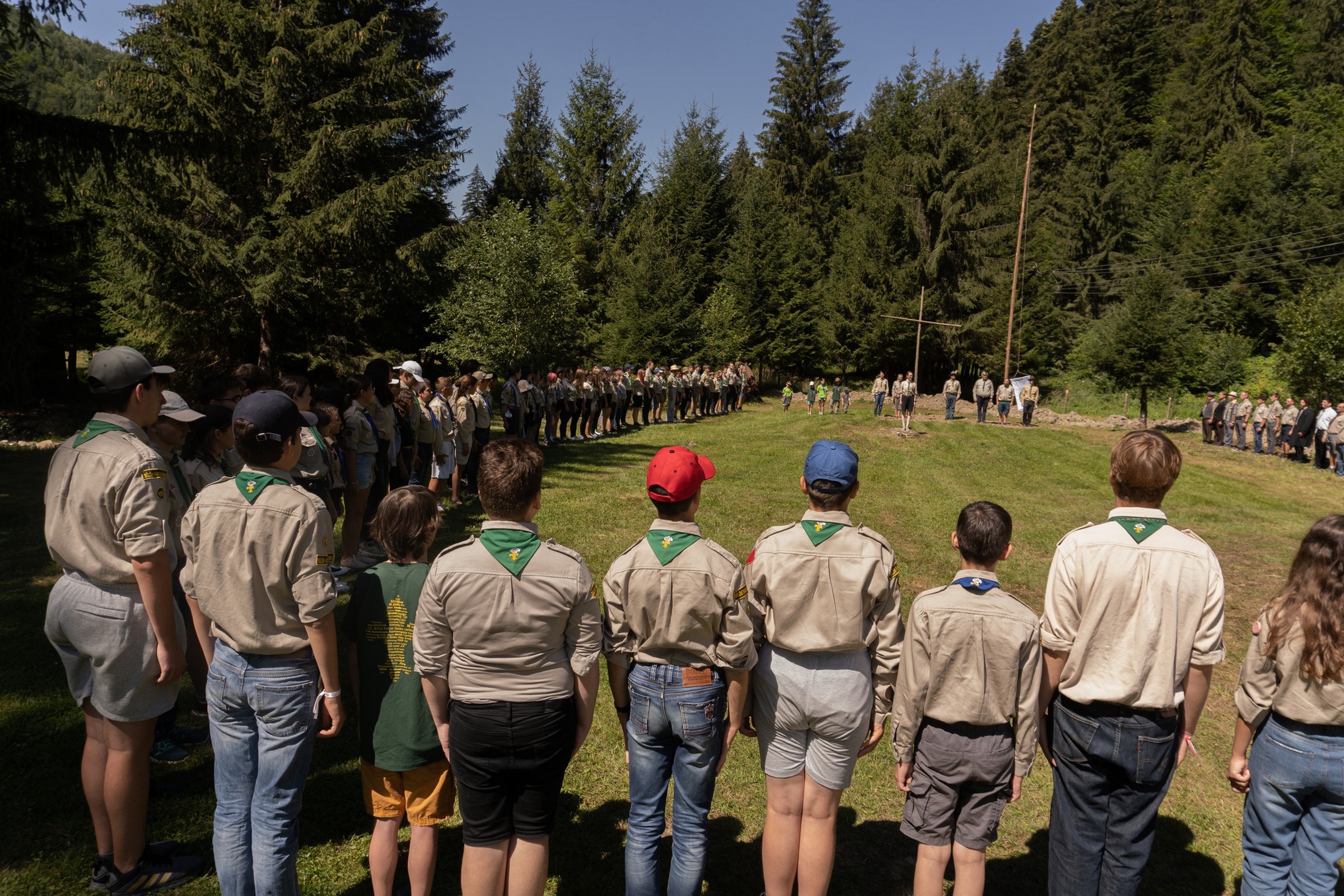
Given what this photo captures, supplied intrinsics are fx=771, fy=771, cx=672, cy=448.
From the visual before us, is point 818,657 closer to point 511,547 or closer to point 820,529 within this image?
point 820,529

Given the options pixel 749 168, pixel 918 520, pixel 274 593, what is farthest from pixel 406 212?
pixel 749 168

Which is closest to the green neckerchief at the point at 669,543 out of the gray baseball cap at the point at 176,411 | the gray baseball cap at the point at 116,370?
the gray baseball cap at the point at 116,370

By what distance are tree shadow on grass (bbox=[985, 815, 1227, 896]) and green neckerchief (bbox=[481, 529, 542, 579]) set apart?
2757mm

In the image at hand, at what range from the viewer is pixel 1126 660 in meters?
2.91

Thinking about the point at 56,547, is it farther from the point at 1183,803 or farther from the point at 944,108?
the point at 944,108

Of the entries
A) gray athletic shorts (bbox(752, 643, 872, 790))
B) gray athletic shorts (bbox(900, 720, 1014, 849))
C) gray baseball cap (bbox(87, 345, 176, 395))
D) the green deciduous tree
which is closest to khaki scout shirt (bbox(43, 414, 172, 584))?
gray baseball cap (bbox(87, 345, 176, 395))

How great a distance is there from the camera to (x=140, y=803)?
10.8ft

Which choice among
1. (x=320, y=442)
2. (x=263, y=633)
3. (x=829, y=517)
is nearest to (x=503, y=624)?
(x=263, y=633)

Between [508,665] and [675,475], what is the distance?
92cm

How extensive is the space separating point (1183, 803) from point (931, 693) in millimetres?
2844

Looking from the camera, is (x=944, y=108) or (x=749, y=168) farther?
(x=749, y=168)

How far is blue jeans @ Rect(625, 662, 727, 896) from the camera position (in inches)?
117

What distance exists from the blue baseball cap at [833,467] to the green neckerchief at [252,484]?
204 centimetres

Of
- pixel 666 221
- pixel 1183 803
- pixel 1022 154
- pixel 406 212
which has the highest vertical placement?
pixel 1022 154
